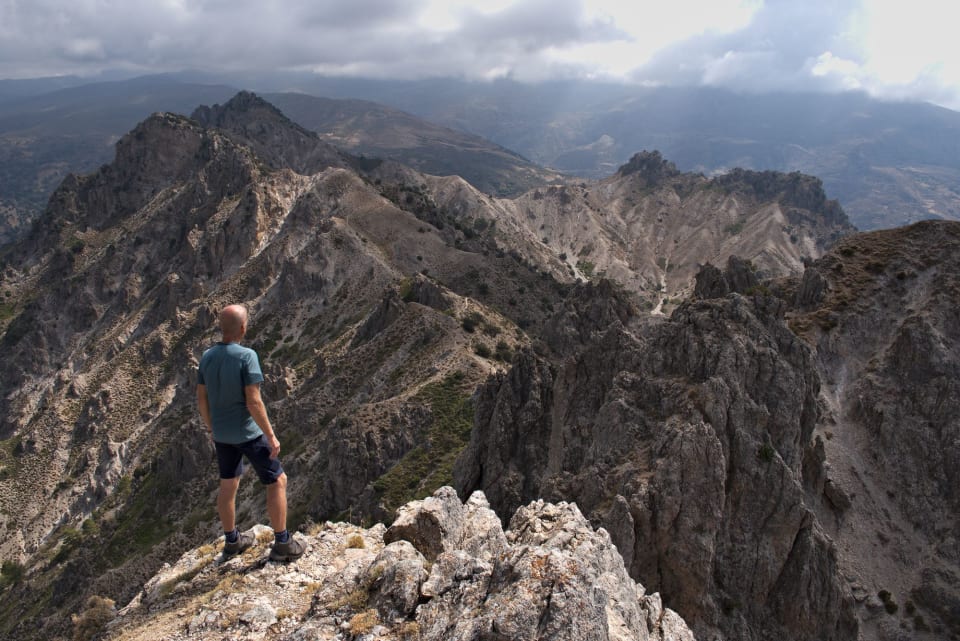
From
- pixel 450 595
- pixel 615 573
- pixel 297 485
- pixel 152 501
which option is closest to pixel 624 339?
pixel 615 573

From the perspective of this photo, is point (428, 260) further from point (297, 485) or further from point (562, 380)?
point (562, 380)

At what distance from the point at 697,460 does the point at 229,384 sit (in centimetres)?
2583

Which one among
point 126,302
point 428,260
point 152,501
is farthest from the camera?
point 126,302

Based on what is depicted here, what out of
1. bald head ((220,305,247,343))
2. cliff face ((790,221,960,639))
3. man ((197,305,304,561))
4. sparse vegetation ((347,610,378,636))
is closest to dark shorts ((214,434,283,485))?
man ((197,305,304,561))

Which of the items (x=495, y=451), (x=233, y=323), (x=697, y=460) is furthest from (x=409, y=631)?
(x=495, y=451)

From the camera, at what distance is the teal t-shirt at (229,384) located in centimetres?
1214

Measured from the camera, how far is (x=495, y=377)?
166 ft

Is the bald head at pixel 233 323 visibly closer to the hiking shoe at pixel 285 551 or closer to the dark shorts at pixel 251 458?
the dark shorts at pixel 251 458

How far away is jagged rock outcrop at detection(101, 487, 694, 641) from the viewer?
413 inches

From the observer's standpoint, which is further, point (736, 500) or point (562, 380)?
point (562, 380)

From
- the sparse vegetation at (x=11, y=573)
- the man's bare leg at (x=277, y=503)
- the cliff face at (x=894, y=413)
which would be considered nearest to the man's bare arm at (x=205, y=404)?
the man's bare leg at (x=277, y=503)

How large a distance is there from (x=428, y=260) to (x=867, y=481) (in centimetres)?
9493

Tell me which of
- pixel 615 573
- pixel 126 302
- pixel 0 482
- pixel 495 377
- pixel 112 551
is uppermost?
pixel 615 573

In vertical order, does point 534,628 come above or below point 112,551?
above
